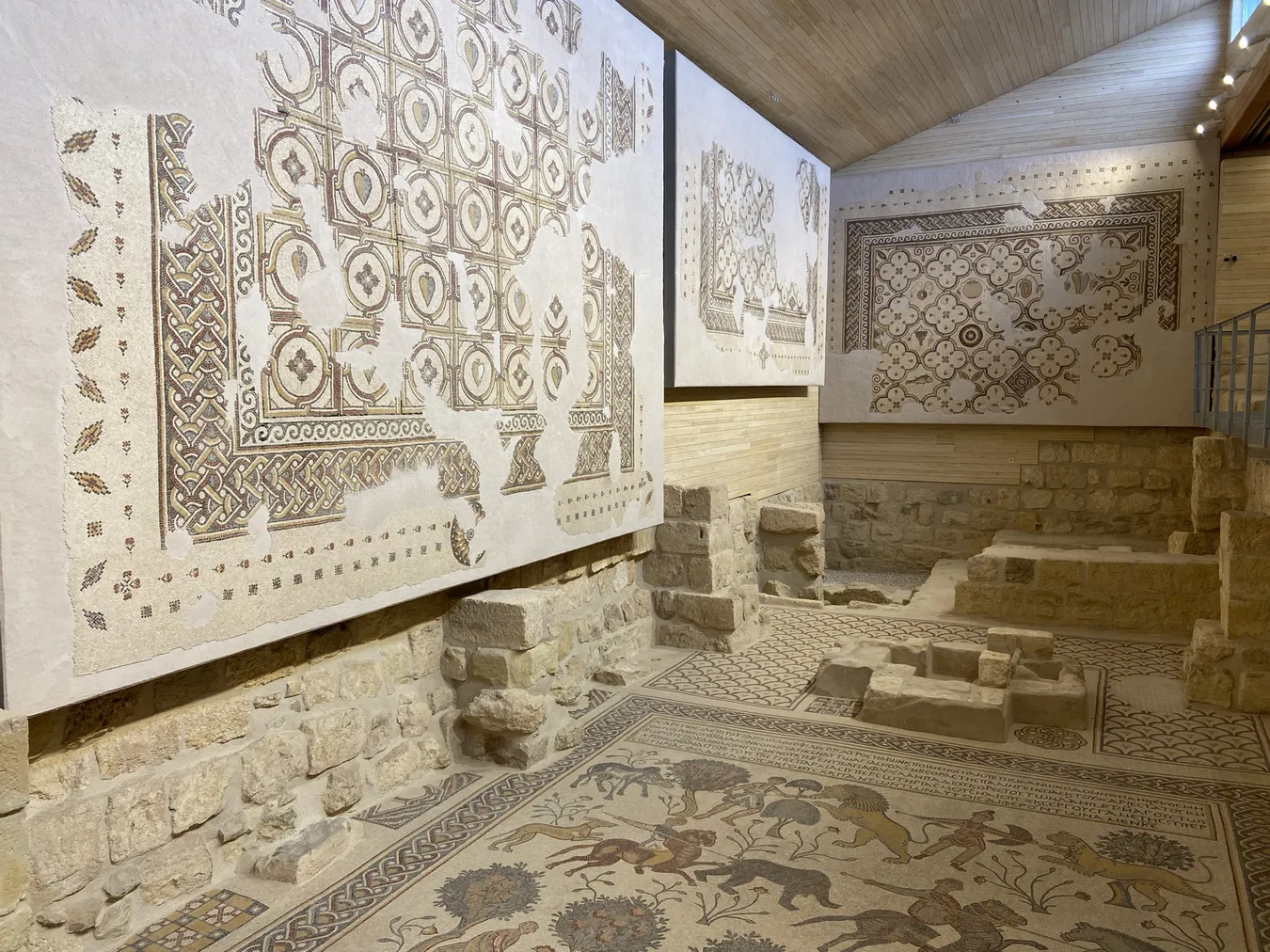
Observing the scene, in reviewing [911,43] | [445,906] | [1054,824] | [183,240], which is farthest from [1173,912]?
[911,43]

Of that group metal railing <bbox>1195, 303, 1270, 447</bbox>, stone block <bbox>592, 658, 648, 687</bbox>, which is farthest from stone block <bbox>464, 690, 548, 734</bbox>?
metal railing <bbox>1195, 303, 1270, 447</bbox>

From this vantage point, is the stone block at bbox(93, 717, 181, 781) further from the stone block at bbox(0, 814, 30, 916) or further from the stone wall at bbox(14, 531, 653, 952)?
the stone block at bbox(0, 814, 30, 916)

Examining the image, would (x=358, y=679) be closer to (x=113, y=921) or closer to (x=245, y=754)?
(x=245, y=754)

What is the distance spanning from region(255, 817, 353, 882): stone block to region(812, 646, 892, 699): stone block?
2321 mm

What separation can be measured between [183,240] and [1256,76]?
6.41m

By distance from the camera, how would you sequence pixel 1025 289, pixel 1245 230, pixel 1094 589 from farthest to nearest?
pixel 1025 289, pixel 1245 230, pixel 1094 589

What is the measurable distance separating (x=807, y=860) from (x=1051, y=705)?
1699mm

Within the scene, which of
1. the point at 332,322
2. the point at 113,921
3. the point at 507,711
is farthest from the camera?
the point at 507,711

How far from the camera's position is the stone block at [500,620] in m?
3.42

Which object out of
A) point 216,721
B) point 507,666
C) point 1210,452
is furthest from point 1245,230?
point 216,721

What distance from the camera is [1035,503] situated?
7.91 metres

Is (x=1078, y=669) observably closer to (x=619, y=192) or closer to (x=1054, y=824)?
(x=1054, y=824)

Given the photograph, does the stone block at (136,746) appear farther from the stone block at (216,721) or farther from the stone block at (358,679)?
the stone block at (358,679)

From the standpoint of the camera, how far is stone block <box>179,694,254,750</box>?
2549 millimetres
